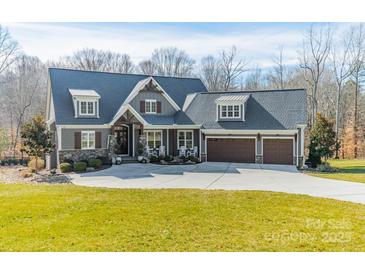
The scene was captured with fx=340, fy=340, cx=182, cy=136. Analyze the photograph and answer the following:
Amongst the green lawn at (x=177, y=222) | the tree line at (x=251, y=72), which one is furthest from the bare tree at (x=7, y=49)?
the green lawn at (x=177, y=222)

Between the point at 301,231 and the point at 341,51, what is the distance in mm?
33769

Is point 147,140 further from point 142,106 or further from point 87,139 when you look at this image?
point 87,139

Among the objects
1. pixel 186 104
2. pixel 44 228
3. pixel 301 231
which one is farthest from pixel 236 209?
pixel 186 104

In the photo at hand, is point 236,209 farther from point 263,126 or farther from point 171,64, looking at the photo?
point 171,64

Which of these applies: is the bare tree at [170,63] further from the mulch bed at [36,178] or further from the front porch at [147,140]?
the mulch bed at [36,178]

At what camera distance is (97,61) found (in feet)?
154

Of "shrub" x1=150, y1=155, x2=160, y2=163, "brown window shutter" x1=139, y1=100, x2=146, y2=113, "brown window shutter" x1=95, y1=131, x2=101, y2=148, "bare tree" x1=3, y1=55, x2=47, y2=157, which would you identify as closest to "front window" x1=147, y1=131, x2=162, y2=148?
"shrub" x1=150, y1=155, x2=160, y2=163

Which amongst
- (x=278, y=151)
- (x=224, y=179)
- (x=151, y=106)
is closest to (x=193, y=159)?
(x=151, y=106)

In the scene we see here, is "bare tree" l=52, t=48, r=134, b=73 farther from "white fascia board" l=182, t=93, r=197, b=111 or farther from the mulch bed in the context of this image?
the mulch bed

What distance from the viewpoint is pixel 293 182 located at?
16.5m

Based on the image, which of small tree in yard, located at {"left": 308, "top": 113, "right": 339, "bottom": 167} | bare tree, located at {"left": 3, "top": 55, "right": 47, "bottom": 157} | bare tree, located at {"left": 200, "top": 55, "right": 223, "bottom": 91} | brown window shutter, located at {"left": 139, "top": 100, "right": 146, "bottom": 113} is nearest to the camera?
small tree in yard, located at {"left": 308, "top": 113, "right": 339, "bottom": 167}

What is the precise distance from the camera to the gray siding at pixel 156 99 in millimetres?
25328

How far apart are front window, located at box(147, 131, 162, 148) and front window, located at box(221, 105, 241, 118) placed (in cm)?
498

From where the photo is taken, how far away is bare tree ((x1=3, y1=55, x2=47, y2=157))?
38.8 metres
